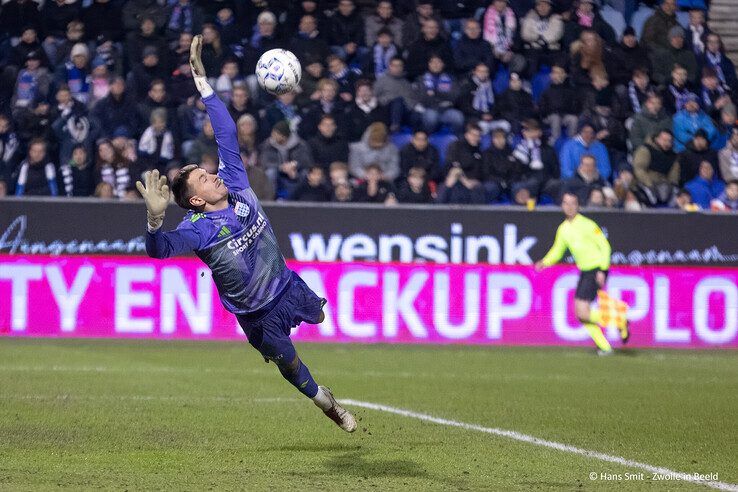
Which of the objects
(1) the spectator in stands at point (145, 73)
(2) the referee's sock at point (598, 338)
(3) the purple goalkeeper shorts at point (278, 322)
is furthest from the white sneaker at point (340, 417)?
(1) the spectator in stands at point (145, 73)

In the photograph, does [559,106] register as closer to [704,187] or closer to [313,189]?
[704,187]

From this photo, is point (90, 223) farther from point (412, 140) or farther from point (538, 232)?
point (538, 232)

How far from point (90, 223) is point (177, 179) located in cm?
944

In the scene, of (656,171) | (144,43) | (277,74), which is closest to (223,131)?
(277,74)

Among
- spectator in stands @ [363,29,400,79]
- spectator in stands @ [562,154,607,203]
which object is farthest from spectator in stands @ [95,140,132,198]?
spectator in stands @ [562,154,607,203]

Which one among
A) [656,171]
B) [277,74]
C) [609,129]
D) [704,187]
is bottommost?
[704,187]

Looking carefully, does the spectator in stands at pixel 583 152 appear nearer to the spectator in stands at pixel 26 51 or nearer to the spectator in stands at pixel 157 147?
the spectator in stands at pixel 157 147

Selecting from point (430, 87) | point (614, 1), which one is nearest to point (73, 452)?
point (430, 87)

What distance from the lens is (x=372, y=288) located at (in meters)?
17.0

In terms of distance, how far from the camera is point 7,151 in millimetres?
17656

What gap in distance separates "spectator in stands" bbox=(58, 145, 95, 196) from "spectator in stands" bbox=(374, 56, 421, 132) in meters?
4.30

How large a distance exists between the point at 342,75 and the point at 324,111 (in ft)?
2.74

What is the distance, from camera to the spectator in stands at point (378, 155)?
705 inches

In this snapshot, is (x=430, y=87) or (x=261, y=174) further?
(x=430, y=87)
